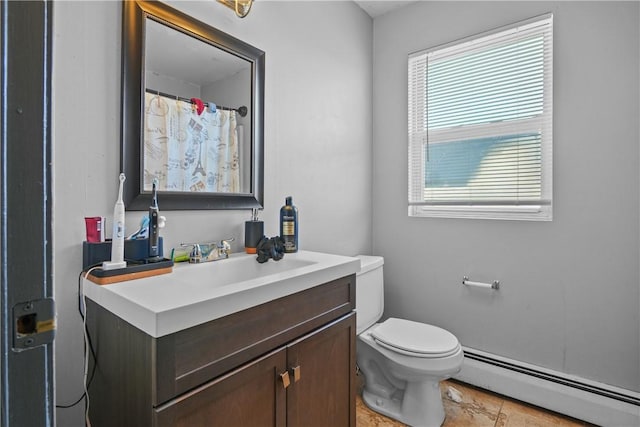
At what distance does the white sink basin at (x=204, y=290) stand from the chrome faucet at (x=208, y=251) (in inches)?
1.5

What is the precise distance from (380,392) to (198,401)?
1.32 meters

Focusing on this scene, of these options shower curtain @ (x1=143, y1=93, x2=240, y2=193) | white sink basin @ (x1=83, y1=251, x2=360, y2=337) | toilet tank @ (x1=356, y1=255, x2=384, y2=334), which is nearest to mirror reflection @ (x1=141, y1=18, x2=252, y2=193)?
shower curtain @ (x1=143, y1=93, x2=240, y2=193)

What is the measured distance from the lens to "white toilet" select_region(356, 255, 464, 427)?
1555 mm

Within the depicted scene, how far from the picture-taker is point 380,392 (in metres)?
1.83

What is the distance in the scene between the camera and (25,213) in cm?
36

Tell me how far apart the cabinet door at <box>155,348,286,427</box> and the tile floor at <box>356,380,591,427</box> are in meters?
0.91

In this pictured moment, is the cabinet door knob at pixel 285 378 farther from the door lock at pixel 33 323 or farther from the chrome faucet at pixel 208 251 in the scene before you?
the door lock at pixel 33 323

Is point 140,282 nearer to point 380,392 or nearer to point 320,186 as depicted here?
point 320,186

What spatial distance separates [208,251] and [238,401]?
580 millimetres

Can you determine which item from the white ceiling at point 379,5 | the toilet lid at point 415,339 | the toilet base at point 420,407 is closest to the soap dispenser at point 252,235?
the toilet lid at point 415,339

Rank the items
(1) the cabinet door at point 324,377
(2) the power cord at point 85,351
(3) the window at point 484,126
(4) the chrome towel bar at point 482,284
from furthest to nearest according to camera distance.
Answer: (4) the chrome towel bar at point 482,284 < (3) the window at point 484,126 < (1) the cabinet door at point 324,377 < (2) the power cord at point 85,351

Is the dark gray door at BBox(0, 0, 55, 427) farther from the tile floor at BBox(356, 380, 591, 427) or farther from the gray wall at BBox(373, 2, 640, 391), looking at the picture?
the gray wall at BBox(373, 2, 640, 391)

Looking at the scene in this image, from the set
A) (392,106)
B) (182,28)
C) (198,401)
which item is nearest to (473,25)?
(392,106)

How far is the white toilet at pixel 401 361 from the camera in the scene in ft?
5.10
